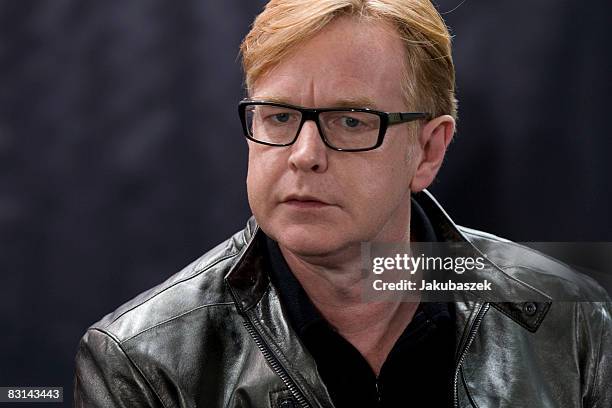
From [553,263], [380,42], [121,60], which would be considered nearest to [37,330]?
[121,60]

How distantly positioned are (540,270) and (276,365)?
1.93ft

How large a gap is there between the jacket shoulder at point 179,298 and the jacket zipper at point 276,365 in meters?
0.06

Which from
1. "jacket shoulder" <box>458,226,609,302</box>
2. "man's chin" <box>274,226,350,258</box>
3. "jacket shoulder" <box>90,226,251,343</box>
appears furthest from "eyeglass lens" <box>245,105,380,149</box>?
"jacket shoulder" <box>458,226,609,302</box>

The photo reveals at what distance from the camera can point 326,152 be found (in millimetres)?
1601

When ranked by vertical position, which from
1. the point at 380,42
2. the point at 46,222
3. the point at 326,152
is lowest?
the point at 46,222

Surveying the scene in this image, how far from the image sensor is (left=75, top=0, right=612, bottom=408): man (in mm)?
1613

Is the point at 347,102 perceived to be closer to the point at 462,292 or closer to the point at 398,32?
the point at 398,32

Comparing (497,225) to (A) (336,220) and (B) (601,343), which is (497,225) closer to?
(B) (601,343)

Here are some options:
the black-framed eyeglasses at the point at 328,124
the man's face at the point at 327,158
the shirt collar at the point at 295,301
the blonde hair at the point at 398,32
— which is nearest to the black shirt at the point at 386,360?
the shirt collar at the point at 295,301

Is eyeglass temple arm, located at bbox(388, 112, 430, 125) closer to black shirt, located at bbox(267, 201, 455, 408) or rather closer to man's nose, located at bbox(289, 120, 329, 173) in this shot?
man's nose, located at bbox(289, 120, 329, 173)

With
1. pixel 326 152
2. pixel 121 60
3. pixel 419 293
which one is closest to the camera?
pixel 326 152

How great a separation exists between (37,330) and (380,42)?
0.90 meters

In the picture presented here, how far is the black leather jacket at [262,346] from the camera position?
1.69m

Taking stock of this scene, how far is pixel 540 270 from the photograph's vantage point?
6.40 ft
